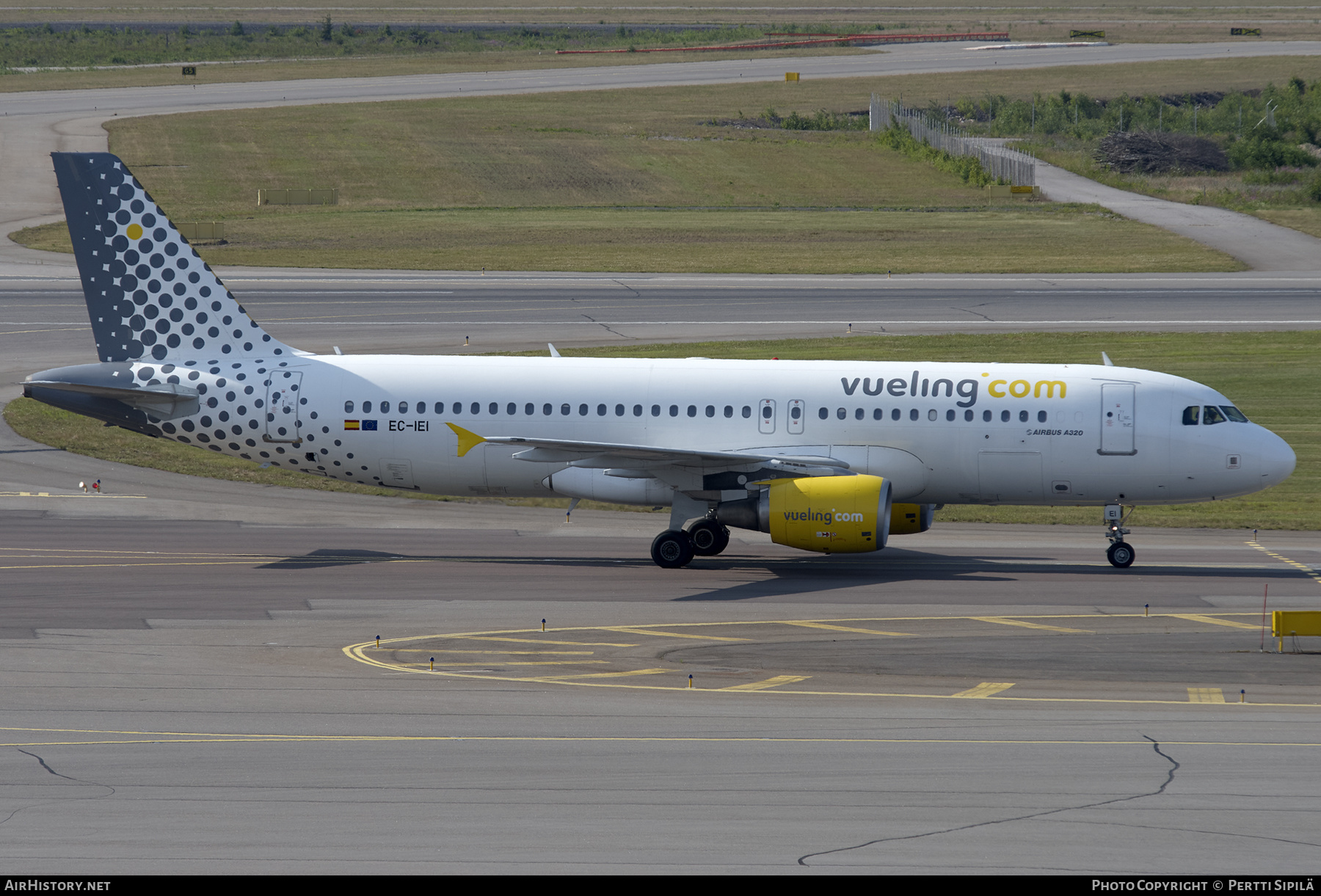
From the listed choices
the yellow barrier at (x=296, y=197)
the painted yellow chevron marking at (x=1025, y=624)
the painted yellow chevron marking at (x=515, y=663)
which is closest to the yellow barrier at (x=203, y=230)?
the yellow barrier at (x=296, y=197)

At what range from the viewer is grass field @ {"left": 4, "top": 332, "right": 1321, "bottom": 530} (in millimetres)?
38312

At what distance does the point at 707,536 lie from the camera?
3225cm

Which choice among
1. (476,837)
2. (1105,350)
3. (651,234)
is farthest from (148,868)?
(651,234)

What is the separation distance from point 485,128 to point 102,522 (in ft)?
277

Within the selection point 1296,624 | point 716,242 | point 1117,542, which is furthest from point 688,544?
point 716,242

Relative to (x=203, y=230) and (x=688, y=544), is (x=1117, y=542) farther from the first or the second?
(x=203, y=230)

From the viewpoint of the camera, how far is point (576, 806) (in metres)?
16.7

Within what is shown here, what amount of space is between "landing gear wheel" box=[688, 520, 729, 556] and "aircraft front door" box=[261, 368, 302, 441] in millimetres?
9240

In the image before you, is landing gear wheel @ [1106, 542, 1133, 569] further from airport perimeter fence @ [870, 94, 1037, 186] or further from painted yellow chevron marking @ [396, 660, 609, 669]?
airport perimeter fence @ [870, 94, 1037, 186]

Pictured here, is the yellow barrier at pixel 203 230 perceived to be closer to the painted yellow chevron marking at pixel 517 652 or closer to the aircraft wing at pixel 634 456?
the aircraft wing at pixel 634 456

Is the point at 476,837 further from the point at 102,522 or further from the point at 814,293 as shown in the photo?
the point at 814,293

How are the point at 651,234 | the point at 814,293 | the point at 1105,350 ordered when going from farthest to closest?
the point at 651,234 < the point at 814,293 < the point at 1105,350

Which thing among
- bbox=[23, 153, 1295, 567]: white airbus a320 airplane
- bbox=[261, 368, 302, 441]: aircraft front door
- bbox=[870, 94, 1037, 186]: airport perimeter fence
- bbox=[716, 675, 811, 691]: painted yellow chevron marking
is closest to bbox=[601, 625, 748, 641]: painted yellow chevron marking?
bbox=[716, 675, 811, 691]: painted yellow chevron marking

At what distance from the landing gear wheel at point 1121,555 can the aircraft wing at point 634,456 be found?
19.9 ft
